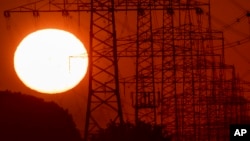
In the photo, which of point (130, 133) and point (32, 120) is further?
point (32, 120)

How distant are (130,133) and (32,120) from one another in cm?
1340

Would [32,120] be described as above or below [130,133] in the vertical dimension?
above

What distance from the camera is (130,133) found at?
97.9ft

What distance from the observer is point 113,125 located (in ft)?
102

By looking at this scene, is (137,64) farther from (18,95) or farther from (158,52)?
(18,95)

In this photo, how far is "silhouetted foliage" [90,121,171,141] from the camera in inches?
1162

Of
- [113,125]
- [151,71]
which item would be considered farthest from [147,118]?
[113,125]

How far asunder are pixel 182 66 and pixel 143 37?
22.8 feet

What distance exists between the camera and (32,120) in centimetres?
4209

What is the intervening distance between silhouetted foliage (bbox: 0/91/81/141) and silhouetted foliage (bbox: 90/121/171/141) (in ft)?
31.8

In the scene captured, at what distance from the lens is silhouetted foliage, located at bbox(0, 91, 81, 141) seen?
40281mm

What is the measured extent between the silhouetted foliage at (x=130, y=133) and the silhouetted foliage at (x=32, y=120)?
31.8 feet

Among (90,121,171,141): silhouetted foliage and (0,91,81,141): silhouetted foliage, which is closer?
(90,121,171,141): silhouetted foliage

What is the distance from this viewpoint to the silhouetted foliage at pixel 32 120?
4028 cm
